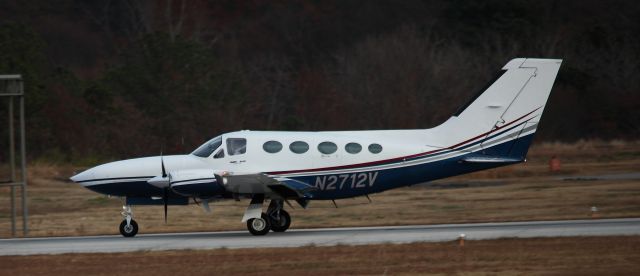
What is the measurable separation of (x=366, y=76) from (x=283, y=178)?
33012 mm

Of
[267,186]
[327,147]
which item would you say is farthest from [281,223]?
[327,147]

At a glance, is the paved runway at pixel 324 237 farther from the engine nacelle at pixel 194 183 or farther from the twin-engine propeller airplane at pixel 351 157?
the engine nacelle at pixel 194 183

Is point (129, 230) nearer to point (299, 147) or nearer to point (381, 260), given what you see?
point (299, 147)

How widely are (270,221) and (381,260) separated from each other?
5.58 metres

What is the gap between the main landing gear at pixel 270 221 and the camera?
75.7 feet

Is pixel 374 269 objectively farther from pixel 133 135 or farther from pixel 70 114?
pixel 70 114

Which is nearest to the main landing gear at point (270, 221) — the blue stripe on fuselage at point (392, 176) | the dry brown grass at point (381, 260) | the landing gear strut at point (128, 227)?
the blue stripe on fuselage at point (392, 176)

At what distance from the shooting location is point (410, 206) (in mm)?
31422

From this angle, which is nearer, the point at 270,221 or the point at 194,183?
the point at 194,183

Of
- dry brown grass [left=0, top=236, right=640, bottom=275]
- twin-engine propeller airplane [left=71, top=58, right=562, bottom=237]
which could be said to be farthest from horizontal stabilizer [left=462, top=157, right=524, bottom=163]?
dry brown grass [left=0, top=236, right=640, bottom=275]

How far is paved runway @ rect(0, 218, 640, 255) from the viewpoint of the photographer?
70.2ft

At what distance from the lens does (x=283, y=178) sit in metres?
23.0

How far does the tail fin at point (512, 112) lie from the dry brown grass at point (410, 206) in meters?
3.76

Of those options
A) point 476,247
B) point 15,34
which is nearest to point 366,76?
point 15,34
